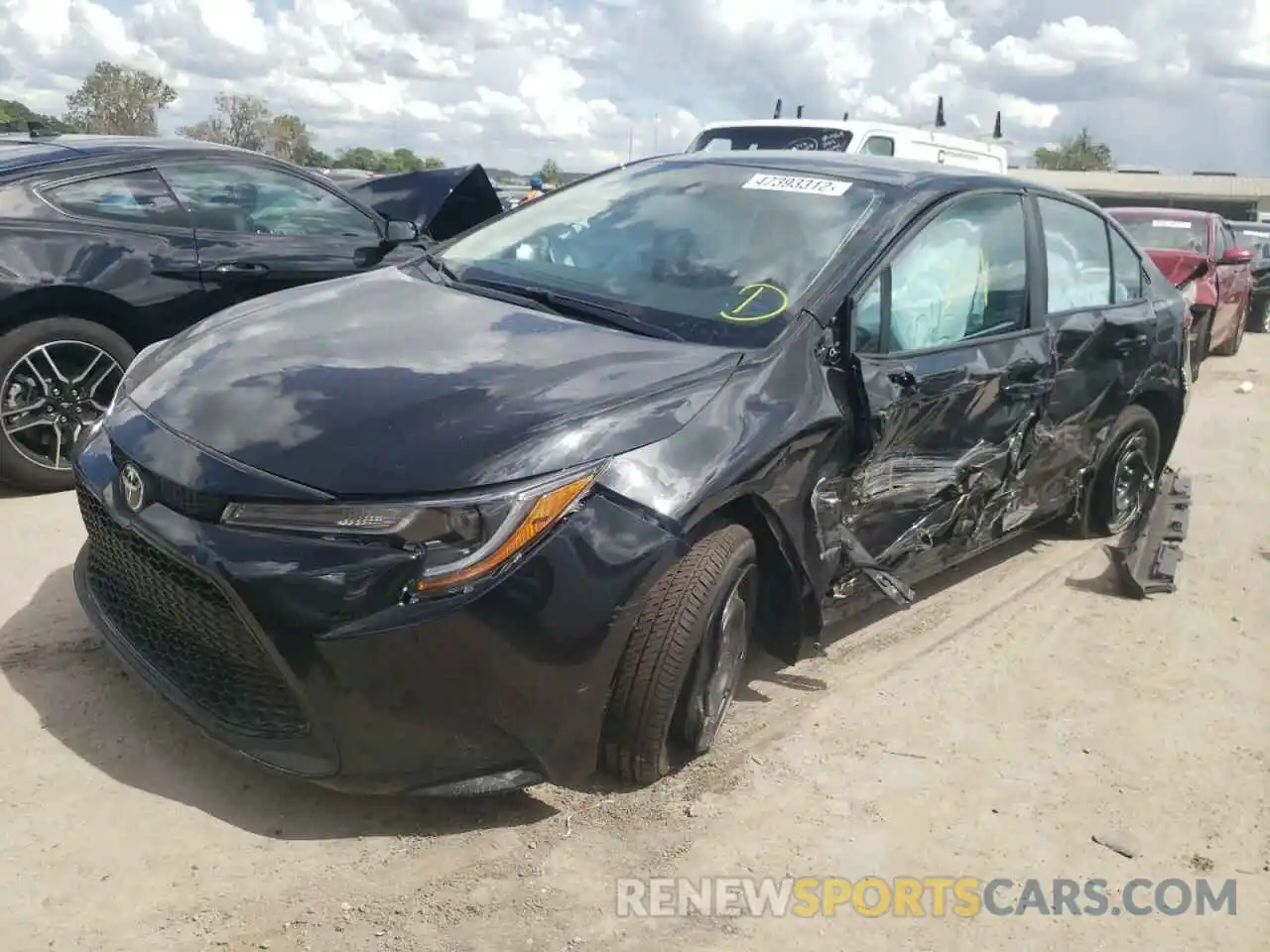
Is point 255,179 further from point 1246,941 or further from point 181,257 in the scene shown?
point 1246,941

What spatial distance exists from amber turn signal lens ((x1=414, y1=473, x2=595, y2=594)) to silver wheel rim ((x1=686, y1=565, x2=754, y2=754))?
0.58m

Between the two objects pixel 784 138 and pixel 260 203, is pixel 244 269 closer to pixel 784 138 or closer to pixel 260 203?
pixel 260 203

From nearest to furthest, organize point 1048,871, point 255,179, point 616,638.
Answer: point 616,638, point 1048,871, point 255,179

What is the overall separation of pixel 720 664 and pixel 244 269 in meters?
3.57

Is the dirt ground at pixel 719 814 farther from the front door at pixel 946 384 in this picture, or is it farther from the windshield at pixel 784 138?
the windshield at pixel 784 138

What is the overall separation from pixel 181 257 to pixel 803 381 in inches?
132

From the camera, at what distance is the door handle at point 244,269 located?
5.39 metres

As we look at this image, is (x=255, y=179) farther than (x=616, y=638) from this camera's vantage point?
Yes

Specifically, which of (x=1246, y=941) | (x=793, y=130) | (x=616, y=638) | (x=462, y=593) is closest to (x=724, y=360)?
(x=616, y=638)

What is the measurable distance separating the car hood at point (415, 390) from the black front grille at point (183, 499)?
0.12 meters

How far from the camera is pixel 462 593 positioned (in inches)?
94.7

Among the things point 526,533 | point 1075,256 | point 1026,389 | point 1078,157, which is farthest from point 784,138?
point 1078,157

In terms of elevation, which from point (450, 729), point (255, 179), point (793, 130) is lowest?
point (450, 729)

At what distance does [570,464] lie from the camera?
2549 mm
